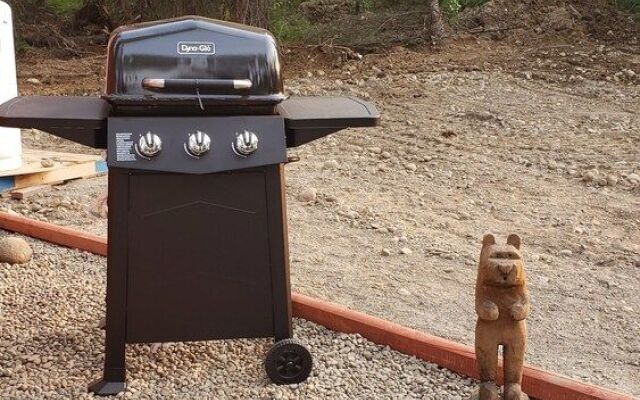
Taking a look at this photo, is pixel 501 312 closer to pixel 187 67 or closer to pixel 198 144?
pixel 198 144

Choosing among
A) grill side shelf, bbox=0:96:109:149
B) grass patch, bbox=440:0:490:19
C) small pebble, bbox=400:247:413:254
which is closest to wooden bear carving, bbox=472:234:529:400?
grill side shelf, bbox=0:96:109:149

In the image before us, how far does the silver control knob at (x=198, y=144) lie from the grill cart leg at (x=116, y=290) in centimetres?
26

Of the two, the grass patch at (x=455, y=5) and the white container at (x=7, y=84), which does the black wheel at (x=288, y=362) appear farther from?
the grass patch at (x=455, y=5)

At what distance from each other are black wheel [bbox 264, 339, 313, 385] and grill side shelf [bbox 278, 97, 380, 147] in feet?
2.48

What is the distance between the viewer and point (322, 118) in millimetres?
3076

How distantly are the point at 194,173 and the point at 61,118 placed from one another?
1.59 feet

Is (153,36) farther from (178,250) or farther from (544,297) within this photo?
(544,297)

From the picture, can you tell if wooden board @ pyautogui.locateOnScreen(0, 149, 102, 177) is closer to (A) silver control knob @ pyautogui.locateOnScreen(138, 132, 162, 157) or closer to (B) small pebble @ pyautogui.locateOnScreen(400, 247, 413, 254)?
(B) small pebble @ pyautogui.locateOnScreen(400, 247, 413, 254)

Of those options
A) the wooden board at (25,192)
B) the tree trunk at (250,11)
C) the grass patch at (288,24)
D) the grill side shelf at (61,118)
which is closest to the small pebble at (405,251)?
the grill side shelf at (61,118)

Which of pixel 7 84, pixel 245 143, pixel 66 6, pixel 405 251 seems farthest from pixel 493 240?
pixel 66 6

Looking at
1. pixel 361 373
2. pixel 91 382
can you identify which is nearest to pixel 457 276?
pixel 361 373

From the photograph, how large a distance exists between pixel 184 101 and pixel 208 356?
1122mm

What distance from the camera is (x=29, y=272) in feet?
14.9

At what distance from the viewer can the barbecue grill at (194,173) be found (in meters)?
2.95
